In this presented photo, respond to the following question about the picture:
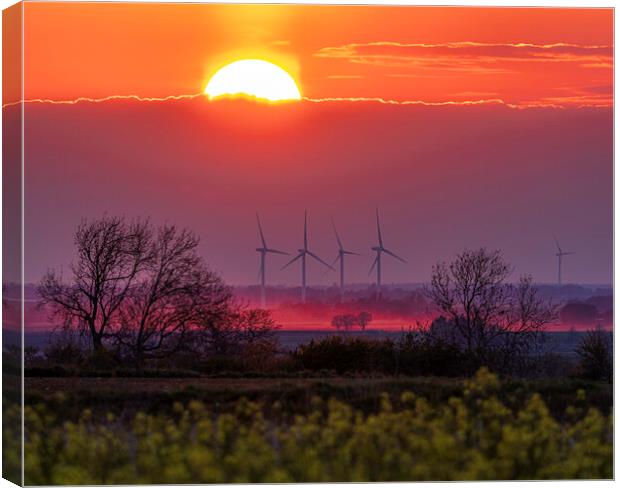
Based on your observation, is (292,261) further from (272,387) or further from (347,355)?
(272,387)

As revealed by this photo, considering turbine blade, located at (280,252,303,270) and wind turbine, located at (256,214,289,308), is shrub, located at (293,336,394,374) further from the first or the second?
turbine blade, located at (280,252,303,270)

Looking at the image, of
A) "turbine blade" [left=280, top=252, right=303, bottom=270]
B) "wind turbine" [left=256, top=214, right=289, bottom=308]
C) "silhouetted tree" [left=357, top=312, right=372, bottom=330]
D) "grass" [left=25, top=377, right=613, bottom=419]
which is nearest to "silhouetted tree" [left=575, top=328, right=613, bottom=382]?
"grass" [left=25, top=377, right=613, bottom=419]

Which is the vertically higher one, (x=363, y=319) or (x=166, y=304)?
(x=166, y=304)

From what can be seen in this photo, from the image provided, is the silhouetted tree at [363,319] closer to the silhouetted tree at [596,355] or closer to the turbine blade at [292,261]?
the turbine blade at [292,261]

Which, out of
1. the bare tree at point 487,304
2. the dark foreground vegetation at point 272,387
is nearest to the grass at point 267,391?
the dark foreground vegetation at point 272,387

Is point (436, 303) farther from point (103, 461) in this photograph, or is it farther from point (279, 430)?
point (103, 461)

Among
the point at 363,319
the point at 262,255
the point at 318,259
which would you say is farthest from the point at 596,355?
the point at 262,255
